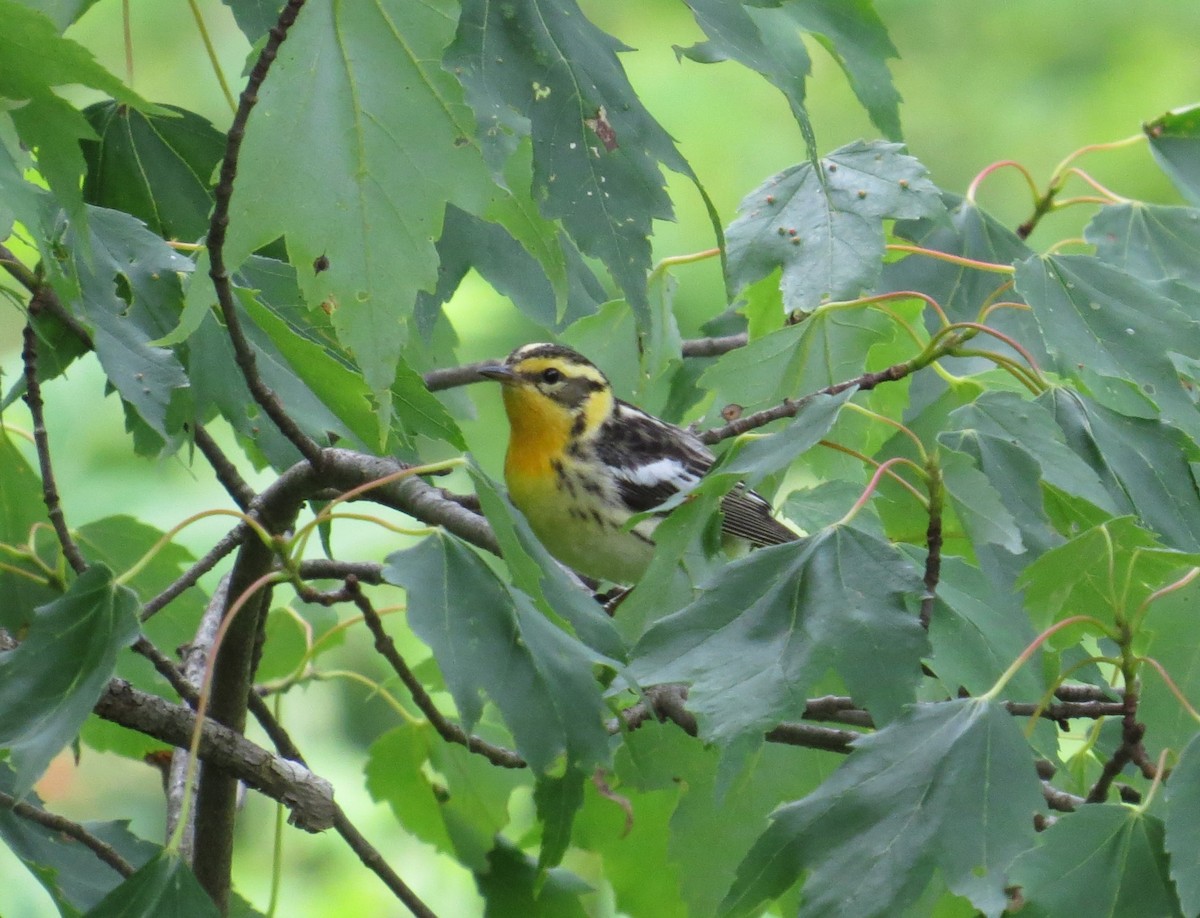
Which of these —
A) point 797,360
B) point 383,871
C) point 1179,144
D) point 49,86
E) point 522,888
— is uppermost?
point 49,86

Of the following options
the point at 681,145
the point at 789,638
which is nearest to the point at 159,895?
the point at 789,638

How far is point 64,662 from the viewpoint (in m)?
1.72

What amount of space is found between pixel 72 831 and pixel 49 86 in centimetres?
102

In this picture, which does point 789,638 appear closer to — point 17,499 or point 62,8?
point 62,8

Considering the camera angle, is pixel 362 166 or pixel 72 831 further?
pixel 72 831

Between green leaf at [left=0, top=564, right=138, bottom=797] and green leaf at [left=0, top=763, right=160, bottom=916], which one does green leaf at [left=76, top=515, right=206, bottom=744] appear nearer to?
green leaf at [left=0, top=763, right=160, bottom=916]

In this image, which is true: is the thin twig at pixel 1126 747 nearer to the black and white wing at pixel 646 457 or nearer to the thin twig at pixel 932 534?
the thin twig at pixel 932 534

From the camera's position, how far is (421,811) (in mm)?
2891

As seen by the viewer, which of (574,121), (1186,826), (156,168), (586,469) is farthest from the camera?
Answer: (586,469)

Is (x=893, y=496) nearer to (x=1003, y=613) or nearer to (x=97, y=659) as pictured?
(x=1003, y=613)

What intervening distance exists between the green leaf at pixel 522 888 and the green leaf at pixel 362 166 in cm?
148

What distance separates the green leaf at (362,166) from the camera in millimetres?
1522

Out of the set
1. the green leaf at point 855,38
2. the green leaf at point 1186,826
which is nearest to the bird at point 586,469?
the green leaf at point 855,38

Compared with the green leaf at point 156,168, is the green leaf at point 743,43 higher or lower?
lower
